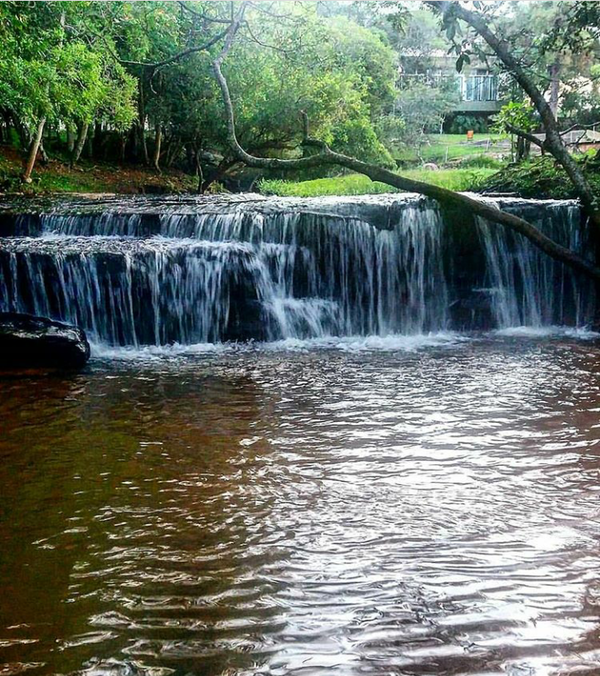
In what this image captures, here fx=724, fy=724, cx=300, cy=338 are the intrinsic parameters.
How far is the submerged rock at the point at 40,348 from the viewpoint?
874cm

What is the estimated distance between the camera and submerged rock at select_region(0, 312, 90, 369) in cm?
874

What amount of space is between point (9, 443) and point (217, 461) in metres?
1.78

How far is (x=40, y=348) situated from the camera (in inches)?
345

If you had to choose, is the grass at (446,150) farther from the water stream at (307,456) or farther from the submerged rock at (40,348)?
the submerged rock at (40,348)

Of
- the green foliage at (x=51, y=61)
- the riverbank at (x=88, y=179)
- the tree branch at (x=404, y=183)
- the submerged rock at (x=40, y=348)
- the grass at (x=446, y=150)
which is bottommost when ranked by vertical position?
the submerged rock at (x=40, y=348)

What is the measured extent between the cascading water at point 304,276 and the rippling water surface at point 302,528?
319 cm

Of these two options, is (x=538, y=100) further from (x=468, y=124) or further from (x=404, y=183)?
(x=468, y=124)

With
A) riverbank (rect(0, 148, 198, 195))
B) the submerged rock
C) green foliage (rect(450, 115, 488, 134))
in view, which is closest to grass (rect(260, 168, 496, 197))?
riverbank (rect(0, 148, 198, 195))

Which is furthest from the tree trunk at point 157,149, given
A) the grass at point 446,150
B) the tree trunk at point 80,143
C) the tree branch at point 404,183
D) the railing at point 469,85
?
the tree branch at point 404,183

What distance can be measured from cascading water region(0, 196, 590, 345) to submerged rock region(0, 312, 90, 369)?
1.69 meters

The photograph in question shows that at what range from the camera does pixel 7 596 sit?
11.4 ft

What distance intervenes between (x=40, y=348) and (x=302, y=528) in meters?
5.61

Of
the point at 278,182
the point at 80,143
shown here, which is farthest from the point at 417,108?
the point at 80,143

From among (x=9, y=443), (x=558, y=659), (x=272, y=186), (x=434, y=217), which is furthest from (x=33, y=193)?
(x=558, y=659)
